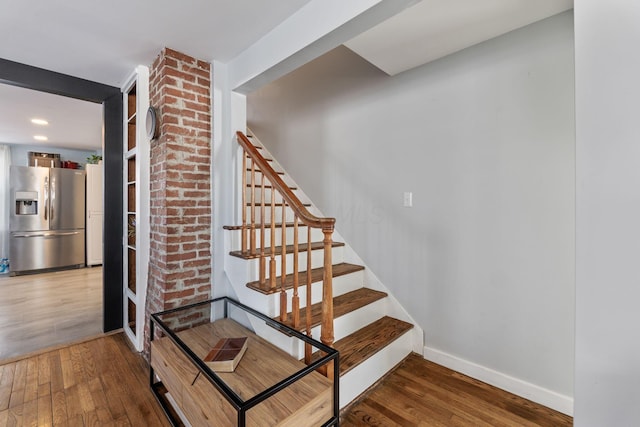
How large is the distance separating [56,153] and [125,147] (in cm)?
465

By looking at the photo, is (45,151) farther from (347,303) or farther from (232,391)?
(232,391)

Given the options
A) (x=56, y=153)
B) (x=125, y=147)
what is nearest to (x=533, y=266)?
(x=125, y=147)

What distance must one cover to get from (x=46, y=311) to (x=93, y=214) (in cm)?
291

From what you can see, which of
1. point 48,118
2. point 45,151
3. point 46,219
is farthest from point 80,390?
point 45,151

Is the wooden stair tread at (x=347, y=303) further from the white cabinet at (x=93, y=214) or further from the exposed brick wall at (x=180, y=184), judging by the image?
the white cabinet at (x=93, y=214)

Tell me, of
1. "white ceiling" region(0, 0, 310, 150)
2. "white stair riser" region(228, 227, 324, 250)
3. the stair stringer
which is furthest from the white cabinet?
"white stair riser" region(228, 227, 324, 250)

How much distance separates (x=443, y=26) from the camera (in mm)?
1757

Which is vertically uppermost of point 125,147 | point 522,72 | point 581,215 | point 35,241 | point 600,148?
point 522,72

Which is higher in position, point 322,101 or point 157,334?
point 322,101

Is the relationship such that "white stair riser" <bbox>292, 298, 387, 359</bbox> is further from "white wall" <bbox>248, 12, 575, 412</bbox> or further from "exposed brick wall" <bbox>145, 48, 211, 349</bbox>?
"exposed brick wall" <bbox>145, 48, 211, 349</bbox>

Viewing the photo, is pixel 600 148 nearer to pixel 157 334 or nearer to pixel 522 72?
pixel 522 72

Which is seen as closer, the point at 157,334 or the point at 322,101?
the point at 157,334

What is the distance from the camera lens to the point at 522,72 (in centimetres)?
181

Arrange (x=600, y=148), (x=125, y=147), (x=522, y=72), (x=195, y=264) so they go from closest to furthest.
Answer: (x=600, y=148), (x=522, y=72), (x=195, y=264), (x=125, y=147)
